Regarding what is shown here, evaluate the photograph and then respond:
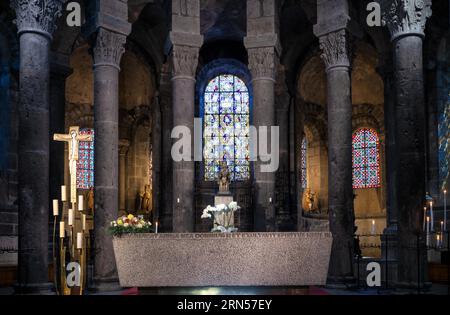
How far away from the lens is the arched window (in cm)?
3053

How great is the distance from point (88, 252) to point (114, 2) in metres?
8.13

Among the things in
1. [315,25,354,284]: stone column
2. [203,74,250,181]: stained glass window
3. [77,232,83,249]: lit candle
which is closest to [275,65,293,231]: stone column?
[203,74,250,181]: stained glass window

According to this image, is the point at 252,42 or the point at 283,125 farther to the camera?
the point at 283,125

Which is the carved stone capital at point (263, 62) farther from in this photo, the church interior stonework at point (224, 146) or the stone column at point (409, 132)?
the stone column at point (409, 132)

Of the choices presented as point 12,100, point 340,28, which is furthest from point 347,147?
point 12,100

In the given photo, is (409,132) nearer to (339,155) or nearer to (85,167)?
(339,155)

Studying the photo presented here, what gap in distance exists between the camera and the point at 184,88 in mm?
20047

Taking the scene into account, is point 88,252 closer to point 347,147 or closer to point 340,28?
point 347,147

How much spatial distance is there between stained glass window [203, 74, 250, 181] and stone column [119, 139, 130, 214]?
3761 millimetres

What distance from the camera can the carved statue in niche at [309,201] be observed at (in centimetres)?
2927

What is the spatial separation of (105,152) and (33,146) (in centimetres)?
329

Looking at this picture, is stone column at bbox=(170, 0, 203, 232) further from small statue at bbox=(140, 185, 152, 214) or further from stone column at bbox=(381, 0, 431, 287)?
small statue at bbox=(140, 185, 152, 214)

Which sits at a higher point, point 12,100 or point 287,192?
point 12,100

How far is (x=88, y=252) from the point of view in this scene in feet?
72.3
